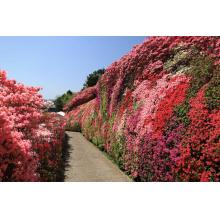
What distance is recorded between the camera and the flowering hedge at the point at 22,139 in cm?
791

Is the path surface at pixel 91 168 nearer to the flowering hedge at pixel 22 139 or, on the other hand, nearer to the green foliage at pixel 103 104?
the flowering hedge at pixel 22 139

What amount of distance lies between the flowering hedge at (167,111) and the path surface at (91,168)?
42 centimetres

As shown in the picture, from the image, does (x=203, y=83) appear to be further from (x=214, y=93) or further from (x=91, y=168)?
(x=91, y=168)

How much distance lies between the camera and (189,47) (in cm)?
1222

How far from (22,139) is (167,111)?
13.8ft

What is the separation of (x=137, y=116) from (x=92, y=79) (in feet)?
74.1

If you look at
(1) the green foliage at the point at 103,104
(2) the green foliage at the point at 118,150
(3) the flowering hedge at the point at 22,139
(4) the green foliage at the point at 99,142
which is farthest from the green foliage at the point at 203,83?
(1) the green foliage at the point at 103,104

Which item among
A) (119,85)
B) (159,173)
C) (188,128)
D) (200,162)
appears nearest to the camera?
(200,162)

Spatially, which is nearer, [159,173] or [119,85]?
[159,173]

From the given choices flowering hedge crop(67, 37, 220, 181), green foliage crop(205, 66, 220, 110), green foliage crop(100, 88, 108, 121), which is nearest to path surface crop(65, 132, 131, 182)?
flowering hedge crop(67, 37, 220, 181)

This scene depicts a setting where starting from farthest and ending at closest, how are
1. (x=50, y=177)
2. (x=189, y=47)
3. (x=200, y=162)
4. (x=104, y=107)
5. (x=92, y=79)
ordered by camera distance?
(x=92, y=79)
(x=104, y=107)
(x=189, y=47)
(x=50, y=177)
(x=200, y=162)

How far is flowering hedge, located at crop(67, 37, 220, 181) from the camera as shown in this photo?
8266 mm
